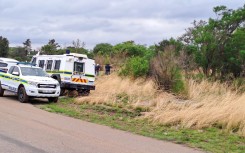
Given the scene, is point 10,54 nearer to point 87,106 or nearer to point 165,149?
point 87,106

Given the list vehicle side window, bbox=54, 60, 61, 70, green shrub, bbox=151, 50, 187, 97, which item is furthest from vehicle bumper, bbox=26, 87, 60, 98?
green shrub, bbox=151, 50, 187, 97

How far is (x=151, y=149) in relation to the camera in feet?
27.2

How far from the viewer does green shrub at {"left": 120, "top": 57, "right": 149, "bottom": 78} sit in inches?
1042

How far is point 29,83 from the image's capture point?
16969mm

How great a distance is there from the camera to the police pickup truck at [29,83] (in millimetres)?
16891

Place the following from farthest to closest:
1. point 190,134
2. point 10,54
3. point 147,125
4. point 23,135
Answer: point 10,54 → point 147,125 → point 190,134 → point 23,135

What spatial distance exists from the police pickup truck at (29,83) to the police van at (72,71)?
225cm

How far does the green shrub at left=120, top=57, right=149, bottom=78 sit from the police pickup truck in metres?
9.41

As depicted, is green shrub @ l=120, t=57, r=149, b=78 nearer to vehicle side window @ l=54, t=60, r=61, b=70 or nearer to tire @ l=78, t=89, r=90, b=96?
tire @ l=78, t=89, r=90, b=96

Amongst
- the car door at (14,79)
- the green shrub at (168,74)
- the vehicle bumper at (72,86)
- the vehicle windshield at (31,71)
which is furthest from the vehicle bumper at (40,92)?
the green shrub at (168,74)

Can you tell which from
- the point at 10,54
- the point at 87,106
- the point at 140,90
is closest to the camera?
the point at 87,106

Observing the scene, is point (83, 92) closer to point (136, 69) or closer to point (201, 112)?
point (136, 69)

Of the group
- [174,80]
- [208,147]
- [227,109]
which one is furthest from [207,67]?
[208,147]

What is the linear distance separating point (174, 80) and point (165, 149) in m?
12.1
